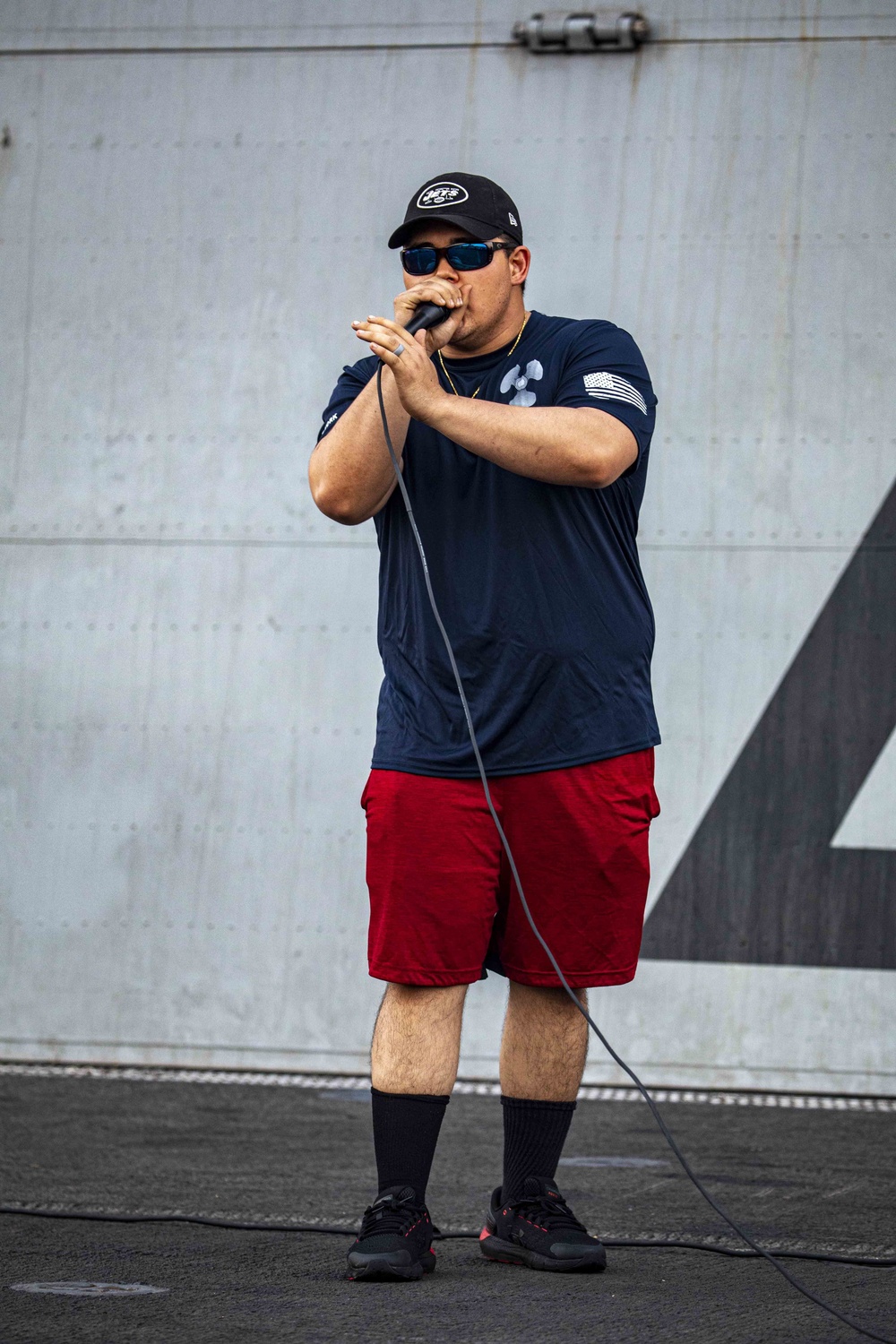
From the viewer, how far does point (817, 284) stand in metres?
3.44

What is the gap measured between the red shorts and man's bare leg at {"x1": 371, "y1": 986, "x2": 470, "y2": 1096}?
0.10ft

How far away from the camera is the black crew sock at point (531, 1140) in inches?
77.3

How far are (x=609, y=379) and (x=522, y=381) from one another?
0.40ft

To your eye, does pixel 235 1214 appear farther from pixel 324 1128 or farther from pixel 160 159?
pixel 160 159

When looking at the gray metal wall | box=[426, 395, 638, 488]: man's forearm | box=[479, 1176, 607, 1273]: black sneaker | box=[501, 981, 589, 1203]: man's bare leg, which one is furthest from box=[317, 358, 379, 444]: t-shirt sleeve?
the gray metal wall

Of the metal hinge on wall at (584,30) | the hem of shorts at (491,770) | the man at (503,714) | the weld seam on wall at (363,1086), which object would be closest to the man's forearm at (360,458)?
the man at (503,714)

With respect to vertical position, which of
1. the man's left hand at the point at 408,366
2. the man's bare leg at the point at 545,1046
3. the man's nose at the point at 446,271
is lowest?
the man's bare leg at the point at 545,1046

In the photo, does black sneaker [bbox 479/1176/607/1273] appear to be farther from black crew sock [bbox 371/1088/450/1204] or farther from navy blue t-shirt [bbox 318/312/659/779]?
navy blue t-shirt [bbox 318/312/659/779]

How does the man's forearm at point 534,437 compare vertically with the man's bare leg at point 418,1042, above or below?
above

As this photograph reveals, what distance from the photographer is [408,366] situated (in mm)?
A: 1802

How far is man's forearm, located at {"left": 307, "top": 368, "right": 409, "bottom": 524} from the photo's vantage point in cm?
189

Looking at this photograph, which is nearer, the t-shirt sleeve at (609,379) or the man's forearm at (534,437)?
the man's forearm at (534,437)

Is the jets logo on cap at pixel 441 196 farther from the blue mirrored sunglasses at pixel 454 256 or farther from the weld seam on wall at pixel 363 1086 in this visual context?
the weld seam on wall at pixel 363 1086

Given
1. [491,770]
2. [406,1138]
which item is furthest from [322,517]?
[406,1138]
